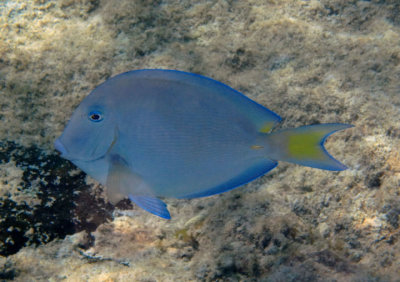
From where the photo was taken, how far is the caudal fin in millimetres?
1167

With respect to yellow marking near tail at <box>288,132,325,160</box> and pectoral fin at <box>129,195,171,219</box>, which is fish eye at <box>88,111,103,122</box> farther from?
yellow marking near tail at <box>288,132,325,160</box>

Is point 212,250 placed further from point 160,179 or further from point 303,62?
point 303,62

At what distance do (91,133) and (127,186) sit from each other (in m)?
0.28

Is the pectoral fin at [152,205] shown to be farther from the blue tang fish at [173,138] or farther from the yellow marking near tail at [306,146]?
the yellow marking near tail at [306,146]

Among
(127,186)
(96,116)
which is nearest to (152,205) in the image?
(127,186)

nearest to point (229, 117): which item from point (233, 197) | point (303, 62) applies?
point (233, 197)

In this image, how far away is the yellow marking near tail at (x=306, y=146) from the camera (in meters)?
1.17

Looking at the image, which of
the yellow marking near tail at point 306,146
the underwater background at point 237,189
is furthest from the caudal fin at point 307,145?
the underwater background at point 237,189

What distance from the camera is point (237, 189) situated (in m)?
2.01

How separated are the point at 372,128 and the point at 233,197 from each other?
110 cm

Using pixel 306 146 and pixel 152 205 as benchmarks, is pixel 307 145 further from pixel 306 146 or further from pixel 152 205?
pixel 152 205

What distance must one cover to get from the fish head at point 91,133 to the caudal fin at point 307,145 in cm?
71

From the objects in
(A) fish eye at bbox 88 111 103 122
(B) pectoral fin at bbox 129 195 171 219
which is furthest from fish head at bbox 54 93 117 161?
(B) pectoral fin at bbox 129 195 171 219

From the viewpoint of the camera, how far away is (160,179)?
1.23 m
